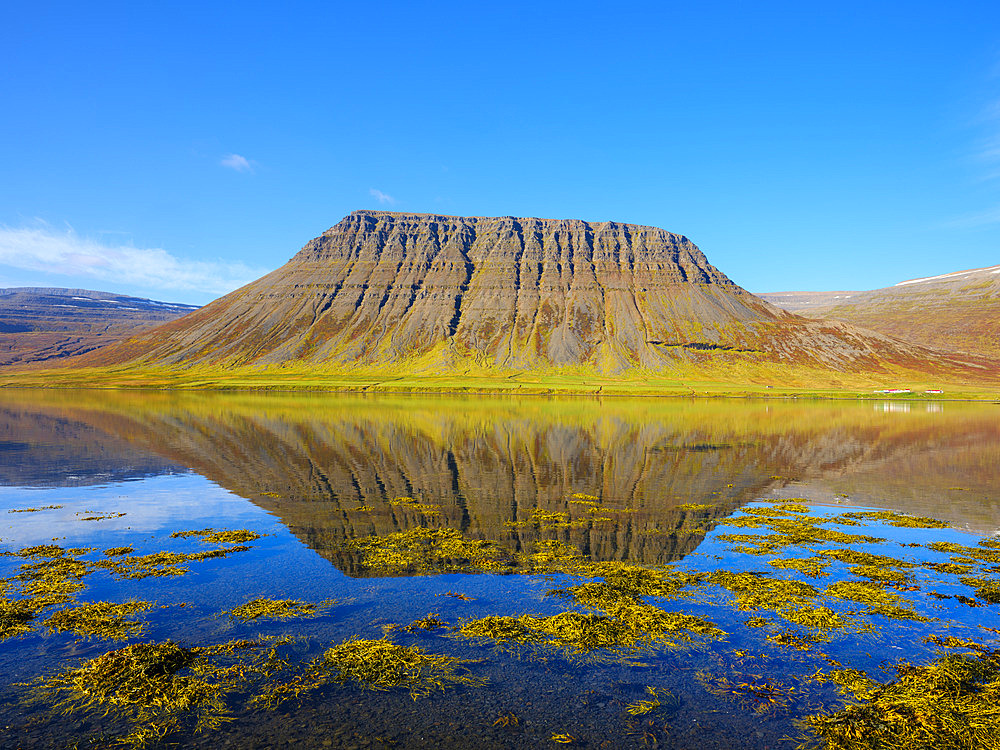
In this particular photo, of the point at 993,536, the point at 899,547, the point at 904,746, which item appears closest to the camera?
the point at 904,746

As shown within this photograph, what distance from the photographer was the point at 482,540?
25781 millimetres

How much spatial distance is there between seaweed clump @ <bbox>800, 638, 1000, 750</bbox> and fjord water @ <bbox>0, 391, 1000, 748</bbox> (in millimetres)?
566

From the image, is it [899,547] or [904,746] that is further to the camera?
[899,547]

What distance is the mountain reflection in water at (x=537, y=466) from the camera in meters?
28.9

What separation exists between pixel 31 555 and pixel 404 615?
18.1 meters

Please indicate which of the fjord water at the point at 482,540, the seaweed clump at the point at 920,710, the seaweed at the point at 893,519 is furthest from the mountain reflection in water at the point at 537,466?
the seaweed clump at the point at 920,710

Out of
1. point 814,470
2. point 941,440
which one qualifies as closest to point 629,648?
point 814,470

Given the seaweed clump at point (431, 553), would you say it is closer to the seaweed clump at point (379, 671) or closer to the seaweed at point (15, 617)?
the seaweed clump at point (379, 671)

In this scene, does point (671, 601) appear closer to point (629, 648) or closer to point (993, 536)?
point (629, 648)

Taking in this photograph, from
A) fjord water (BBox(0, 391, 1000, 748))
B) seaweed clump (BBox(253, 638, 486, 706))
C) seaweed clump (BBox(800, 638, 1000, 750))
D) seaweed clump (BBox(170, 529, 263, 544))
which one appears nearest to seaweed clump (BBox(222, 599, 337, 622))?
fjord water (BBox(0, 391, 1000, 748))

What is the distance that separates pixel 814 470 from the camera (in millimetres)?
45656

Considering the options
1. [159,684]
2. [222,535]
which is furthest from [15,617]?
[222,535]

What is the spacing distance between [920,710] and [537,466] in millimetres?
33719

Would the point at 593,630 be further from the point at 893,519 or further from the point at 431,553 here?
the point at 893,519
